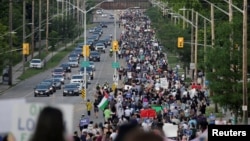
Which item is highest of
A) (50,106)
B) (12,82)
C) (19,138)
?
(50,106)

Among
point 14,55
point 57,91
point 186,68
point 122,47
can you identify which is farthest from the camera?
point 122,47

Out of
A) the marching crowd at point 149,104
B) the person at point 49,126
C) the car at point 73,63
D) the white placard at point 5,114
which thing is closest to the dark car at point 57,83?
the marching crowd at point 149,104

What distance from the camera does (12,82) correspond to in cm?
8544

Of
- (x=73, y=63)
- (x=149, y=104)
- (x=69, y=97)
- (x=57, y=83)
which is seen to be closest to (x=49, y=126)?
(x=149, y=104)

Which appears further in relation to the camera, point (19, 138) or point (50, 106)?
point (19, 138)

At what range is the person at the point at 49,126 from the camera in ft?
24.1

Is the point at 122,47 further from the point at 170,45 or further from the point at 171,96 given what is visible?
the point at 171,96

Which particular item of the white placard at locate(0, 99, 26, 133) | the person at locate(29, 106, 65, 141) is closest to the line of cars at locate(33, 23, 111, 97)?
the white placard at locate(0, 99, 26, 133)

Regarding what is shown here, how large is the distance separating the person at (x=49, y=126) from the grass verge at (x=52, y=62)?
83.3 m

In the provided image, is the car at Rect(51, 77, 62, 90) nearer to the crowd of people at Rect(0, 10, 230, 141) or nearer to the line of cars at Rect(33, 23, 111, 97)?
the line of cars at Rect(33, 23, 111, 97)

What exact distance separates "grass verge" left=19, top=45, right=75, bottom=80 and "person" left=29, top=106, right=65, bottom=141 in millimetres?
83272

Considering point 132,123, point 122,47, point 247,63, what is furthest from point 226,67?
point 122,47

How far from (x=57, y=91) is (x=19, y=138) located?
65699mm

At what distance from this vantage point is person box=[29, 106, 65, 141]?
289 inches
